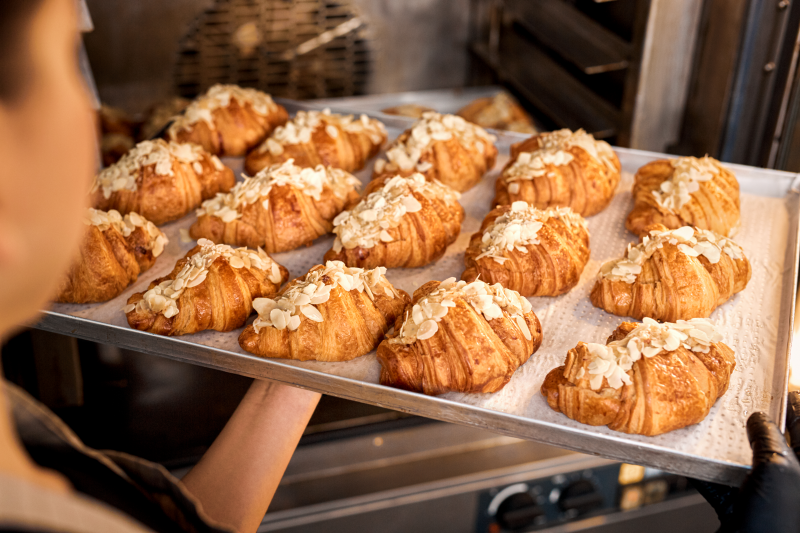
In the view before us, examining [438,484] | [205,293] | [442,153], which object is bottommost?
[438,484]

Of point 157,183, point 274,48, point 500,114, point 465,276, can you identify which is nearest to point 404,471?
point 465,276

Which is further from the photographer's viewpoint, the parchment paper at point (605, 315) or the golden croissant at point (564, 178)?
the golden croissant at point (564, 178)

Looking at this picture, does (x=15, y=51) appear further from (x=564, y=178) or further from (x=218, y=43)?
(x=218, y=43)

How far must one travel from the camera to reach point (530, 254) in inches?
70.2

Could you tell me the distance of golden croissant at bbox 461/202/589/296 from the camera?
1.76 metres

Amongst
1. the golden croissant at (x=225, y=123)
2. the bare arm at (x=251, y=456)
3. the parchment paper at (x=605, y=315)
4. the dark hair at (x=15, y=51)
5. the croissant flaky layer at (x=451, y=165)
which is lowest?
the bare arm at (x=251, y=456)

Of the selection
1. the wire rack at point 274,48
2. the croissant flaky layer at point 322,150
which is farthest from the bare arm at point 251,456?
the wire rack at point 274,48

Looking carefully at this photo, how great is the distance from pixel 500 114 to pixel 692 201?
136 cm

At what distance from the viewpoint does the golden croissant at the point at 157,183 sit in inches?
83.5

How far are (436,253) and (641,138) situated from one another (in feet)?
4.07

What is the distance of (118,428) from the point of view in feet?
6.86

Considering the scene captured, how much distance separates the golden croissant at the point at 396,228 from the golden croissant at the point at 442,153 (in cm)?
24

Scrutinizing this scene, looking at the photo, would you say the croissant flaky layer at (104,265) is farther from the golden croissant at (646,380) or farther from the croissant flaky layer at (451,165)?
the golden croissant at (646,380)

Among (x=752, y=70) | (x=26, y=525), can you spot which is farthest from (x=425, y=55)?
(x=26, y=525)
